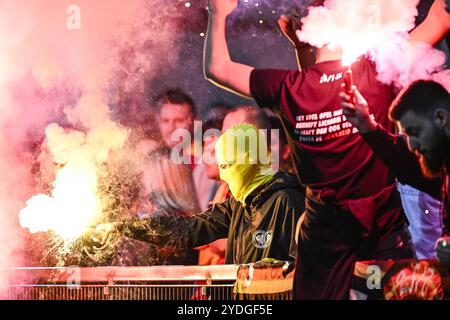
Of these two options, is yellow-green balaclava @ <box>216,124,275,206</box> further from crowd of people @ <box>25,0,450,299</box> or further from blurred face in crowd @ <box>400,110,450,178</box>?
blurred face in crowd @ <box>400,110,450,178</box>

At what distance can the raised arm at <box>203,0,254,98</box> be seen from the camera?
15.4 feet

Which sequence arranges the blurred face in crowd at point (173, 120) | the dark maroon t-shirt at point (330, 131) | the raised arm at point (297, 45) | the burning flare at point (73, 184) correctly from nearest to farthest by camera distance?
the dark maroon t-shirt at point (330, 131)
the raised arm at point (297, 45)
the blurred face in crowd at point (173, 120)
the burning flare at point (73, 184)

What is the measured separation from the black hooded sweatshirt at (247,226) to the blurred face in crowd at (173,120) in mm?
448

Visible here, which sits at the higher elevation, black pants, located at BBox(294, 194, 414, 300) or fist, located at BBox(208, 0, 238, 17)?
fist, located at BBox(208, 0, 238, 17)

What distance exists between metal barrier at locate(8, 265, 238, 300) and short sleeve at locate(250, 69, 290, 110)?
0.93m

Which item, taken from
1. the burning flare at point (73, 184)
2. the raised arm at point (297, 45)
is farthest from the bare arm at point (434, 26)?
the burning flare at point (73, 184)

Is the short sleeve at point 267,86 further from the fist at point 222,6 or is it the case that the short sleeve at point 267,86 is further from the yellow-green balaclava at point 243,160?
the fist at point 222,6

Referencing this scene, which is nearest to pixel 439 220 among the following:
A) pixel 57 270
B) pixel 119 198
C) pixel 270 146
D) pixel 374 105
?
pixel 374 105

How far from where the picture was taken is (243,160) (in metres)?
Result: 4.72

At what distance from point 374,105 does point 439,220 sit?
0.67 meters

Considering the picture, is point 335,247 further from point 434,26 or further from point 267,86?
point 434,26

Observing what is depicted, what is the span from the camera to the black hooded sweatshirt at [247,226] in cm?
462

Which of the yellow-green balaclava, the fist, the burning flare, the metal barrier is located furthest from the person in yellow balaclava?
the fist
